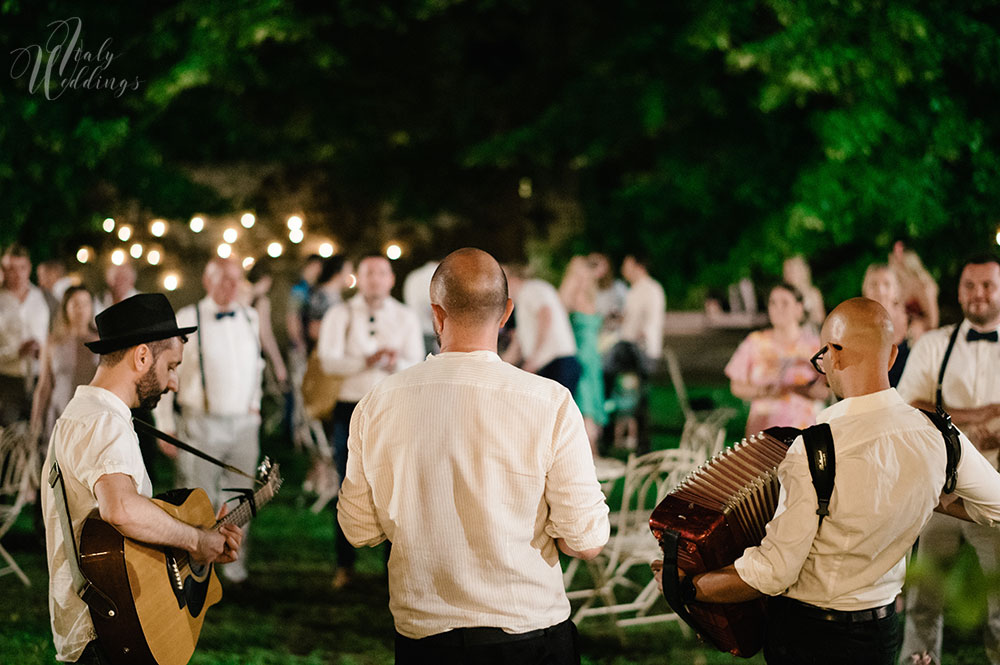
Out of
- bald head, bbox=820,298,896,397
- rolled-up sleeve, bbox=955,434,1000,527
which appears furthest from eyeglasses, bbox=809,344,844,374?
rolled-up sleeve, bbox=955,434,1000,527

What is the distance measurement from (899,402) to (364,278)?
4.24 m

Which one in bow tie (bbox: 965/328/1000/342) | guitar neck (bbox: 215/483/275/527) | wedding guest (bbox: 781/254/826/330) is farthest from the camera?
wedding guest (bbox: 781/254/826/330)

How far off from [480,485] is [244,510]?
163cm

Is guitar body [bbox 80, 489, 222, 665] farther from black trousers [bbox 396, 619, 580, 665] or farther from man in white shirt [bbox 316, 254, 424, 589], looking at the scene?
man in white shirt [bbox 316, 254, 424, 589]

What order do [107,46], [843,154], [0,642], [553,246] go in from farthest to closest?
[553,246] < [107,46] < [843,154] < [0,642]

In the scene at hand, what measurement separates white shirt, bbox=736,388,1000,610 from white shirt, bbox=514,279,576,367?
5.48 metres

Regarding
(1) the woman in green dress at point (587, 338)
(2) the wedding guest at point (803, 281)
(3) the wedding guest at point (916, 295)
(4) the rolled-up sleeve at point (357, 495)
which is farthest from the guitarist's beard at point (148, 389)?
(1) the woman in green dress at point (587, 338)

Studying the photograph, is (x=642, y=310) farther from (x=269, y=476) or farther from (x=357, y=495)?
(x=357, y=495)

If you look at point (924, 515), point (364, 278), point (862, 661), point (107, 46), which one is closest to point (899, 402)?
point (924, 515)

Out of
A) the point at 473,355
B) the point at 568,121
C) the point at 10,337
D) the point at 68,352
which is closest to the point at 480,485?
the point at 473,355

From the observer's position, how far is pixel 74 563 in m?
3.13

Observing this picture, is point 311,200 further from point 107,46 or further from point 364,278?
point 364,278

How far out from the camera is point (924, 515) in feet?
8.99

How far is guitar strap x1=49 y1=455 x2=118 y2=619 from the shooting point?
10.3ft
